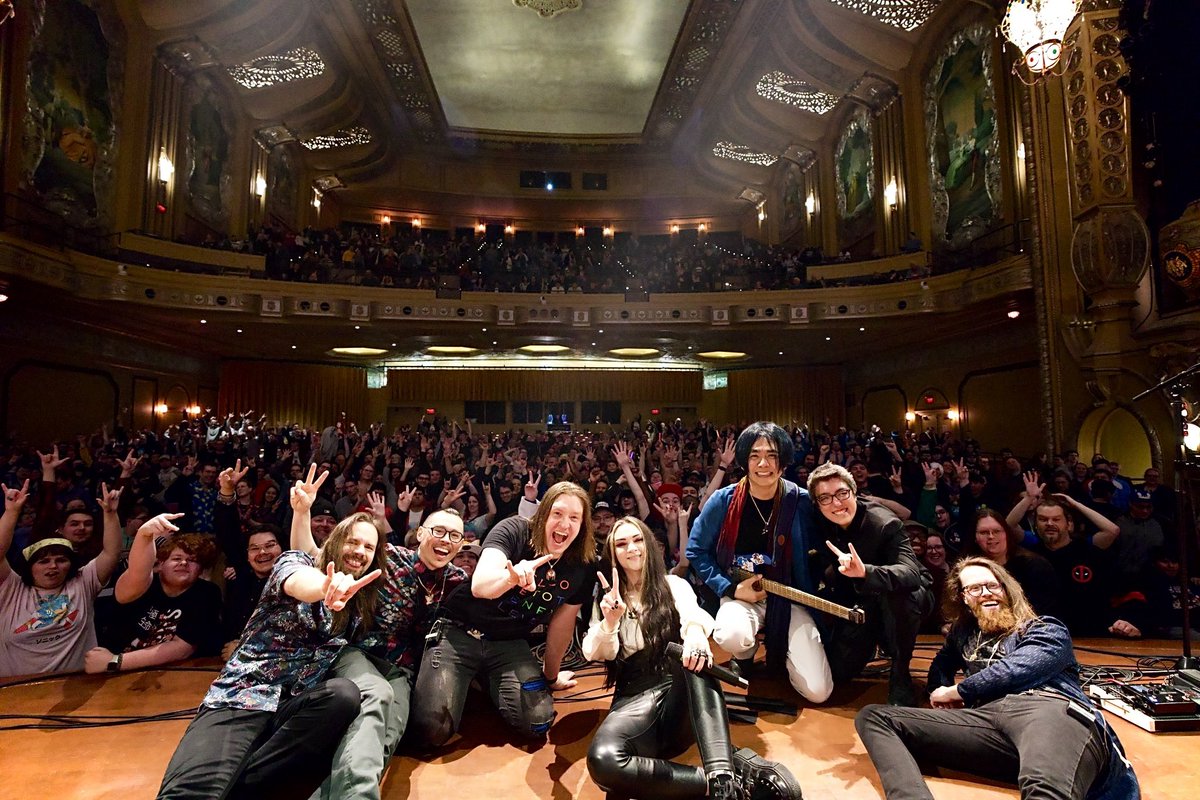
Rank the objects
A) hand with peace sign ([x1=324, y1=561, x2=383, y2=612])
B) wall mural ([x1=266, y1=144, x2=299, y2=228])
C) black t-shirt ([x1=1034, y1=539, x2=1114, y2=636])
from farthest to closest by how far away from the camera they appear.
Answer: wall mural ([x1=266, y1=144, x2=299, y2=228]) < black t-shirt ([x1=1034, y1=539, x2=1114, y2=636]) < hand with peace sign ([x1=324, y1=561, x2=383, y2=612])

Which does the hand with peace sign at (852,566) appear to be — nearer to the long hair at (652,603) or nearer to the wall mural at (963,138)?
the long hair at (652,603)

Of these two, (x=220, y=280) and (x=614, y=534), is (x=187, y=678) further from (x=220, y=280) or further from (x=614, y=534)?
(x=220, y=280)

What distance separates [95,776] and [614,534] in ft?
7.22

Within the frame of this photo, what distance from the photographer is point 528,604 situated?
2824 mm

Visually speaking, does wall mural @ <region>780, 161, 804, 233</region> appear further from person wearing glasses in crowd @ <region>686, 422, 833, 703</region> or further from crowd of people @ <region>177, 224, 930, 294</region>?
person wearing glasses in crowd @ <region>686, 422, 833, 703</region>

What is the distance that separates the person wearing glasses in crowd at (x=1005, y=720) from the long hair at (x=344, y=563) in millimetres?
1974

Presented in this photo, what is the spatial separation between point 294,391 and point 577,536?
16.8 m

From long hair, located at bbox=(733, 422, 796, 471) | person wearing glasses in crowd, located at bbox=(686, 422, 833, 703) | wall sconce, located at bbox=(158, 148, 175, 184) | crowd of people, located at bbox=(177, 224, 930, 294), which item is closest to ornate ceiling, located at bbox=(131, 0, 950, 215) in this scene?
wall sconce, located at bbox=(158, 148, 175, 184)

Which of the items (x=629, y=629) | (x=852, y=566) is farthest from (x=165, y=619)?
(x=852, y=566)

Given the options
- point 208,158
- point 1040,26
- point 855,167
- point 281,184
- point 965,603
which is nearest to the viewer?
point 965,603

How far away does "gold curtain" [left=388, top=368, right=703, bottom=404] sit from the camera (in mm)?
18641

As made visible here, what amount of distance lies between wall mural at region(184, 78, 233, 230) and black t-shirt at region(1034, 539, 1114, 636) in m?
15.4

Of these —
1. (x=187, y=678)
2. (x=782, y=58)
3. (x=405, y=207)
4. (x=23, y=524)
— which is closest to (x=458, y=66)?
(x=405, y=207)

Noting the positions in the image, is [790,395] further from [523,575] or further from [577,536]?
[523,575]
